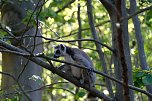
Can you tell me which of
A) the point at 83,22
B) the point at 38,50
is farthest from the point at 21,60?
the point at 83,22

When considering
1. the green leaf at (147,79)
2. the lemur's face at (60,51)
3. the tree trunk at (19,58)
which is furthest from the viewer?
the tree trunk at (19,58)

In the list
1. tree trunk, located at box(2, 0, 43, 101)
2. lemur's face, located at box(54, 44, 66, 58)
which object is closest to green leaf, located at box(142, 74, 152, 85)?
lemur's face, located at box(54, 44, 66, 58)

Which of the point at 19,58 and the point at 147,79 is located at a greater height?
the point at 19,58

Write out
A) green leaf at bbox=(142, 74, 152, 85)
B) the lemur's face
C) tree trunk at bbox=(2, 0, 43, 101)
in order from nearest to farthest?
green leaf at bbox=(142, 74, 152, 85) → the lemur's face → tree trunk at bbox=(2, 0, 43, 101)

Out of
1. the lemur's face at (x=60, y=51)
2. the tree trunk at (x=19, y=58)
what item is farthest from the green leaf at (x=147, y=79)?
the tree trunk at (x=19, y=58)

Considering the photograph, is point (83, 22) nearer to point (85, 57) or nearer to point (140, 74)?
point (85, 57)

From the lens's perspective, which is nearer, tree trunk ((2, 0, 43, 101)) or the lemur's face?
the lemur's face

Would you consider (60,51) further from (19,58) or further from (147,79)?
(147,79)

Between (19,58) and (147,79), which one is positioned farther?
(19,58)

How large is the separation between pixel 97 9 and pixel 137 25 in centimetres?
405

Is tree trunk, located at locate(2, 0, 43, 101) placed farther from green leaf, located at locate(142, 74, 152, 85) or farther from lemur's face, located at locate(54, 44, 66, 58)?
green leaf, located at locate(142, 74, 152, 85)

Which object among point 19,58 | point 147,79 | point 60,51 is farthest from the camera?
point 19,58

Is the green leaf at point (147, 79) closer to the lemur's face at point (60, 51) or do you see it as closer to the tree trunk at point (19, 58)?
the lemur's face at point (60, 51)

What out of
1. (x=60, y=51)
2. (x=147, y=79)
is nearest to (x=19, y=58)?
(x=60, y=51)
